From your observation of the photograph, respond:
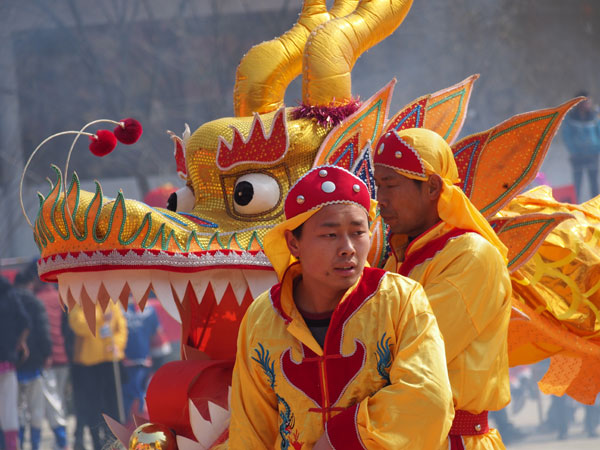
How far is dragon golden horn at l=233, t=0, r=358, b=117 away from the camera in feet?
11.9

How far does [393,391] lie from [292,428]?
289 mm

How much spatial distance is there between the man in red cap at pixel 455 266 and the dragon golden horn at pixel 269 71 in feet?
3.14

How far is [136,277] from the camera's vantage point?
2928 mm

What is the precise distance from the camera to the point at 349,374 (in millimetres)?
2049

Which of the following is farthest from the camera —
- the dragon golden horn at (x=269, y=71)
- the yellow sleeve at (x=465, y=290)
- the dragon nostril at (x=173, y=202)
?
the dragon golden horn at (x=269, y=71)

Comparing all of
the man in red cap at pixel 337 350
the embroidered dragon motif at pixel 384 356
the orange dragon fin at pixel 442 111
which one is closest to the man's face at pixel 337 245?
the man in red cap at pixel 337 350

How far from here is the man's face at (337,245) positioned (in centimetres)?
206

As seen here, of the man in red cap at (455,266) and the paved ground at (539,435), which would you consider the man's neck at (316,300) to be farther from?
the paved ground at (539,435)

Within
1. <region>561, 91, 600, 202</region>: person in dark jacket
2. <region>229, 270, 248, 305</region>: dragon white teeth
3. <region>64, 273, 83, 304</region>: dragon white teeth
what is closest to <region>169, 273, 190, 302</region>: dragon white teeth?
<region>229, 270, 248, 305</region>: dragon white teeth

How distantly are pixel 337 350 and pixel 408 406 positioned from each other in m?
0.22

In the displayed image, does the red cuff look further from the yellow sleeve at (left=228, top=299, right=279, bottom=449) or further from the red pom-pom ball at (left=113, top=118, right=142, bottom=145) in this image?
the red pom-pom ball at (left=113, top=118, right=142, bottom=145)

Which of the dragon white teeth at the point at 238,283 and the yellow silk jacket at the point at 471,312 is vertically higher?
the dragon white teeth at the point at 238,283

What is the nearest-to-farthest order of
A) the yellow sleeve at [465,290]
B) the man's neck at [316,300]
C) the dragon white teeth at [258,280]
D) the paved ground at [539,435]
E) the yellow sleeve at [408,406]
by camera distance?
1. the yellow sleeve at [408,406]
2. the man's neck at [316,300]
3. the yellow sleeve at [465,290]
4. the dragon white teeth at [258,280]
5. the paved ground at [539,435]

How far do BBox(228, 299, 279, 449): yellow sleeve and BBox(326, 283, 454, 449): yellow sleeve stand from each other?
0.23m
